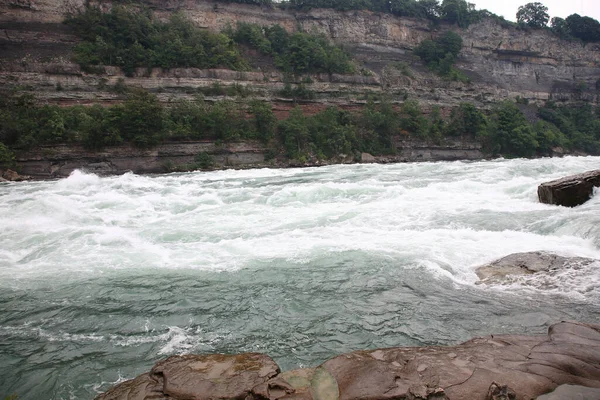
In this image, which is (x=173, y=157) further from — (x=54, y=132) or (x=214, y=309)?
(x=214, y=309)

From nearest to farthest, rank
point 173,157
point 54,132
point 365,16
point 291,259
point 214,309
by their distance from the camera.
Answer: point 214,309 < point 291,259 < point 54,132 < point 173,157 < point 365,16

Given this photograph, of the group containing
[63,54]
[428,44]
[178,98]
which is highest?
[428,44]

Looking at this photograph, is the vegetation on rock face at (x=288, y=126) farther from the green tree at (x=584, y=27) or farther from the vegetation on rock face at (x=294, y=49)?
the green tree at (x=584, y=27)

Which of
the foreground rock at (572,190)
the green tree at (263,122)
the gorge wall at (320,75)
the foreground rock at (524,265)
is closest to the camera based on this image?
the foreground rock at (524,265)

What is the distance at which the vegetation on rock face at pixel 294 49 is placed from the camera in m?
45.3

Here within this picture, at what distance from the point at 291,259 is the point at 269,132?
95.1 feet

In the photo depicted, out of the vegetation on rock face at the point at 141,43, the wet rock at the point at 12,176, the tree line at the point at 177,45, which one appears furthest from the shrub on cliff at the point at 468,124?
the wet rock at the point at 12,176

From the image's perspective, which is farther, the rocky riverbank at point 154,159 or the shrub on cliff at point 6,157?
the rocky riverbank at point 154,159

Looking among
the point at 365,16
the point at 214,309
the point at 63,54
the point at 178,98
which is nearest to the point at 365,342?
the point at 214,309

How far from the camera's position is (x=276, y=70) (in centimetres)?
4584

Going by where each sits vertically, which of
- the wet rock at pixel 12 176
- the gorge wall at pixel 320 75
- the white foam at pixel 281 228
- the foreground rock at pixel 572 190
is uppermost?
the gorge wall at pixel 320 75

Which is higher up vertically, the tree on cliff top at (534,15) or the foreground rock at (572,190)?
the tree on cliff top at (534,15)

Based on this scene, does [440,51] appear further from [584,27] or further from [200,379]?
[200,379]

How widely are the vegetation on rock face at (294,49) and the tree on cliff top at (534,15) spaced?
1620 inches
